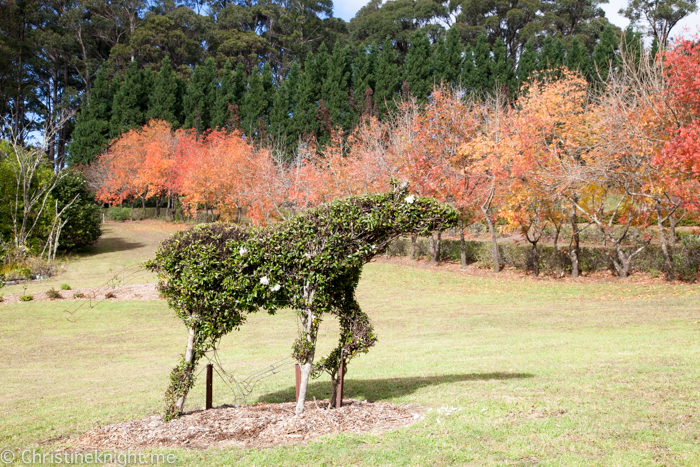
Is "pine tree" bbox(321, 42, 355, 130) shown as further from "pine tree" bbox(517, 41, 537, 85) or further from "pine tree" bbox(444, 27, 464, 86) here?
"pine tree" bbox(517, 41, 537, 85)

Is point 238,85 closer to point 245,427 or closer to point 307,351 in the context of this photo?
point 307,351

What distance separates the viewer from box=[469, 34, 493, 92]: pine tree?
145 ft

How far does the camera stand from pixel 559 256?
21656 millimetres

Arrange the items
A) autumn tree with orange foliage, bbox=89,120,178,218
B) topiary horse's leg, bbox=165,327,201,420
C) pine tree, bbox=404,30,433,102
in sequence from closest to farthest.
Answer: topiary horse's leg, bbox=165,327,201,420
autumn tree with orange foliage, bbox=89,120,178,218
pine tree, bbox=404,30,433,102

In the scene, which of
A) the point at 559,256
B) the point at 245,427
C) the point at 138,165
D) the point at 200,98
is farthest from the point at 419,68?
the point at 245,427

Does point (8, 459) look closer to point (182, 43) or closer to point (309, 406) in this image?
point (309, 406)

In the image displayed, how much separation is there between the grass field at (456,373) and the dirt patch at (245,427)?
0.88 ft

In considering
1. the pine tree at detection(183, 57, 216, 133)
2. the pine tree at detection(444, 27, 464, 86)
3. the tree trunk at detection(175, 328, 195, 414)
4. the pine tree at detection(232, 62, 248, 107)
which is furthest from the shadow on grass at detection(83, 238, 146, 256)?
the pine tree at detection(444, 27, 464, 86)

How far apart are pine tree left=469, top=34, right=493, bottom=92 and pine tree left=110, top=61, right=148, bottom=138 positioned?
29100 mm

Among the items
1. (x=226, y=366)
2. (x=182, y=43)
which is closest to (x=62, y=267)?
(x=226, y=366)

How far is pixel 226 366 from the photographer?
10195 mm

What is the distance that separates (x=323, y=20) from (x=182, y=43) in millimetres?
16641

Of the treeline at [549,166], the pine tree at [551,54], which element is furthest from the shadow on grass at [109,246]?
the pine tree at [551,54]

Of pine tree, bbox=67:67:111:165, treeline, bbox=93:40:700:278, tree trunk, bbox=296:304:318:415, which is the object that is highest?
pine tree, bbox=67:67:111:165
